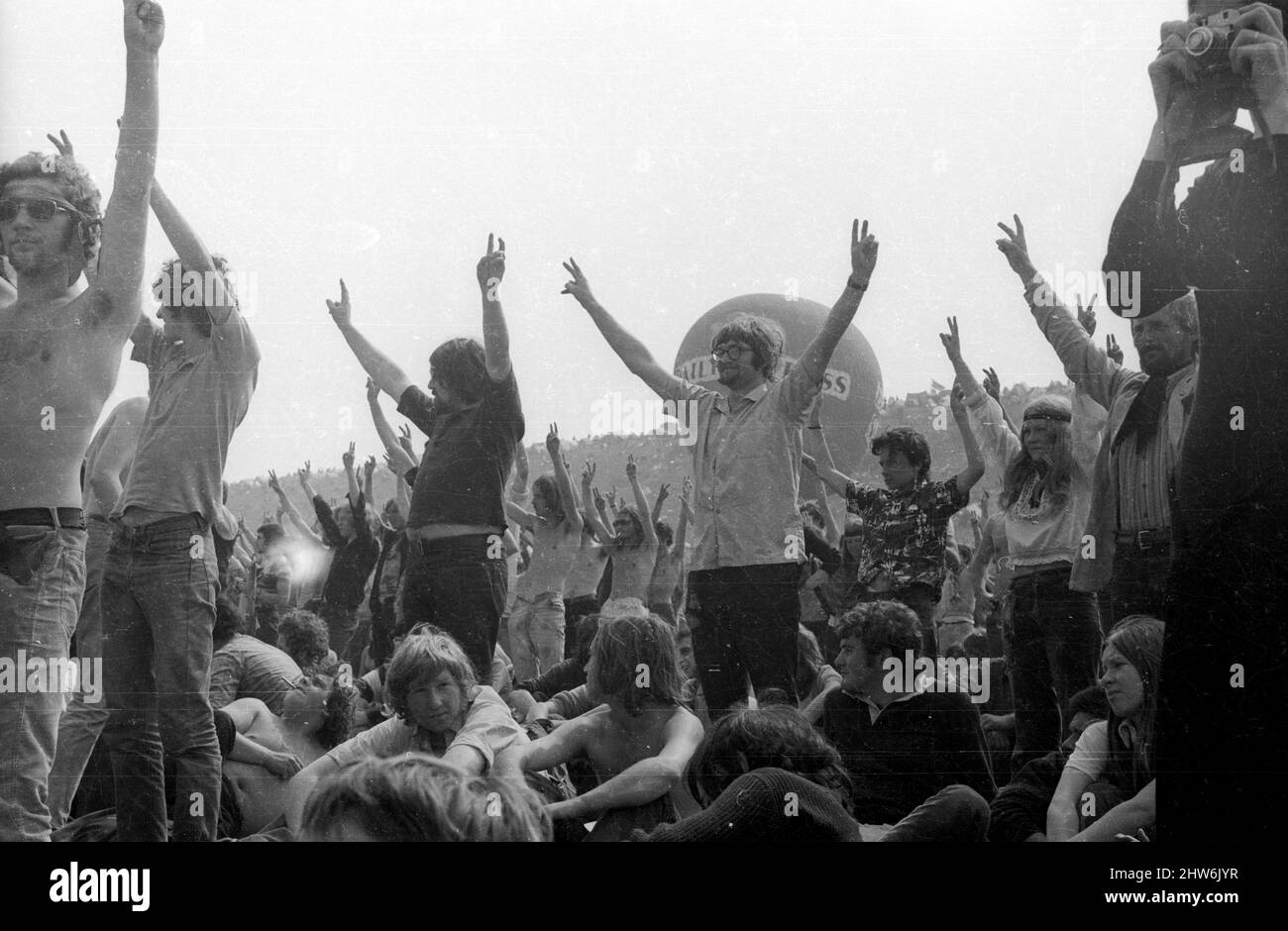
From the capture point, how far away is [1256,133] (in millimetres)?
3604

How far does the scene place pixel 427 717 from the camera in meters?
3.73

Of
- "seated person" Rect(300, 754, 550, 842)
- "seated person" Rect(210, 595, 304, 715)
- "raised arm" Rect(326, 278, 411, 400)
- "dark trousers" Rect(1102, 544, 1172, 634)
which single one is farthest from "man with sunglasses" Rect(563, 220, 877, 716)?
"seated person" Rect(300, 754, 550, 842)

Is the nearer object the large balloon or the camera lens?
the camera lens

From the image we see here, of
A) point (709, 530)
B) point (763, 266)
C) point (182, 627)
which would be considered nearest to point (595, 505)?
point (709, 530)

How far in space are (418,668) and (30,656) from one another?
96cm

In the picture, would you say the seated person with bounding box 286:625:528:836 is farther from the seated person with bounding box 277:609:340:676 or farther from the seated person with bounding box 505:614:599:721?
the seated person with bounding box 277:609:340:676

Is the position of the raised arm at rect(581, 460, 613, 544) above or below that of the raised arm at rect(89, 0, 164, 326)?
below

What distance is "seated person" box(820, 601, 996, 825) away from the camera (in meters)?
3.87

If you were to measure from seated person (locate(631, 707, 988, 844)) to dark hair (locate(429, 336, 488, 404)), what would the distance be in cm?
132

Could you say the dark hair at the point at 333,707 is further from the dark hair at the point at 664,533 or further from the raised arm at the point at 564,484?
the dark hair at the point at 664,533

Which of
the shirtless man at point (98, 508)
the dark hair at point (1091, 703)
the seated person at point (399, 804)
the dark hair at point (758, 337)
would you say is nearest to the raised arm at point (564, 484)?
the dark hair at point (758, 337)

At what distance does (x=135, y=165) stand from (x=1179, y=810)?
3.11m

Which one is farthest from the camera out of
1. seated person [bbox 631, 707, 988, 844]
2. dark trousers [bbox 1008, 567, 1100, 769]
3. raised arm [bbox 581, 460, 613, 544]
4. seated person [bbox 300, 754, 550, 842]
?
raised arm [bbox 581, 460, 613, 544]

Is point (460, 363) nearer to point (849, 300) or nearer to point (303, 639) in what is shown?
point (303, 639)
